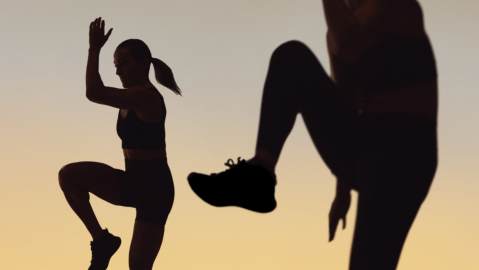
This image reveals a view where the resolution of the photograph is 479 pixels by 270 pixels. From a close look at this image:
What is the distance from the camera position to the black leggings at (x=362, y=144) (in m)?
1.61

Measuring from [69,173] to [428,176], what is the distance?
4.02 ft

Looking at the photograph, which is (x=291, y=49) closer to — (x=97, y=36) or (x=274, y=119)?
(x=274, y=119)

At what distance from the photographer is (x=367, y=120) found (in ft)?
5.53

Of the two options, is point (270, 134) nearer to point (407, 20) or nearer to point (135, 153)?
point (407, 20)

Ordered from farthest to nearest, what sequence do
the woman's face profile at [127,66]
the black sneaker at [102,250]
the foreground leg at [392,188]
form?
the woman's face profile at [127,66], the black sneaker at [102,250], the foreground leg at [392,188]

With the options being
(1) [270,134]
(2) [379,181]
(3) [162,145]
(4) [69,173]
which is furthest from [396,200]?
(4) [69,173]

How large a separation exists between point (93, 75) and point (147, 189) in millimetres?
441

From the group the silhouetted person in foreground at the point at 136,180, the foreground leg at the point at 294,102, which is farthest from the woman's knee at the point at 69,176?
the foreground leg at the point at 294,102

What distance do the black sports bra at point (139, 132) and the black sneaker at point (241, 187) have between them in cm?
63

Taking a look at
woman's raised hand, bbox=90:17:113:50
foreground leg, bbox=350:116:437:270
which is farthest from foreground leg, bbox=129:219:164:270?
foreground leg, bbox=350:116:437:270

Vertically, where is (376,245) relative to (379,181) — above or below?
below

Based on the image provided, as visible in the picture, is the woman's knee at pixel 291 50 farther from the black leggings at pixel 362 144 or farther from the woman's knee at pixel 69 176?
the woman's knee at pixel 69 176

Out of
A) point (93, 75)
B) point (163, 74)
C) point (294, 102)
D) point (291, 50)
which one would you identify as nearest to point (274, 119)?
point (294, 102)

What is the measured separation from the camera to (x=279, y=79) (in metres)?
1.68
